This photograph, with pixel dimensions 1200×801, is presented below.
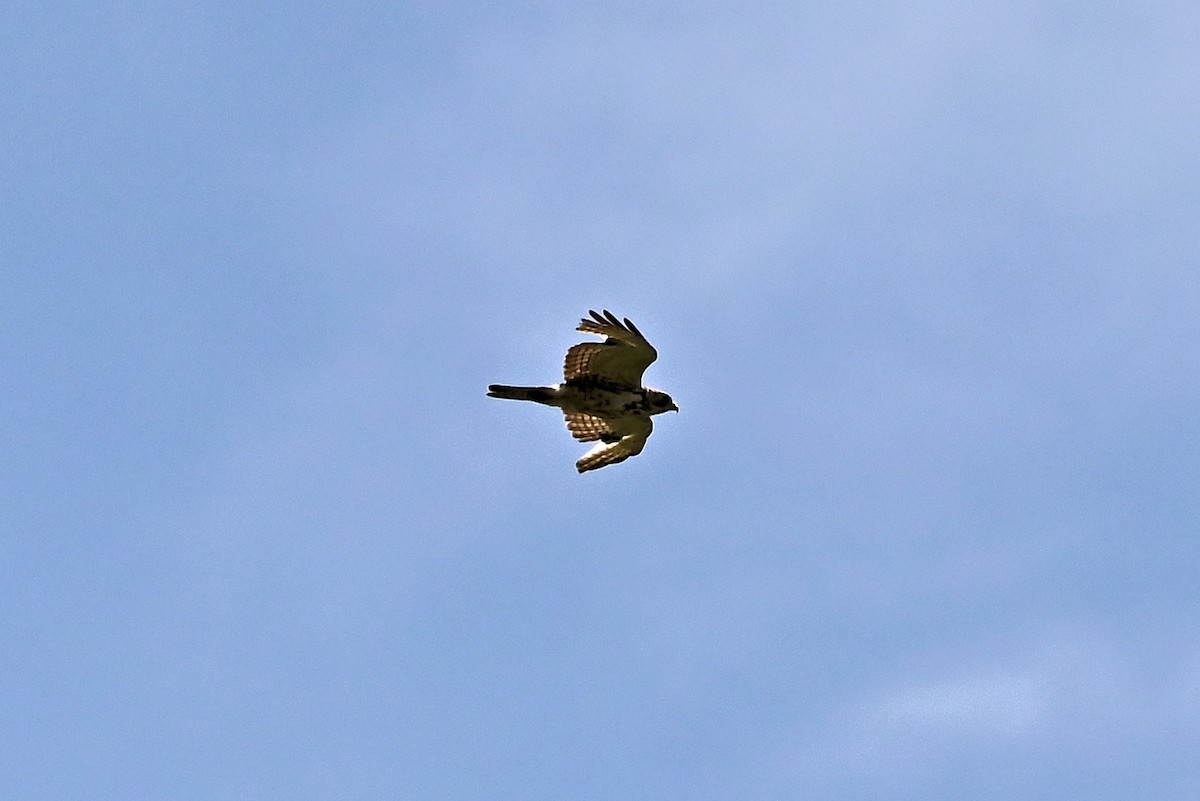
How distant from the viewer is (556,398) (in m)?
38.2

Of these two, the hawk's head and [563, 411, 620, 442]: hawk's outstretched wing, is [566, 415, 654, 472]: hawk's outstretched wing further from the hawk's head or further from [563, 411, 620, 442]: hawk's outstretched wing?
the hawk's head

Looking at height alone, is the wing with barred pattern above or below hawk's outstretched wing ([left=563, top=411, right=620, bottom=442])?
below

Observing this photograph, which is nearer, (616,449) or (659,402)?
(659,402)

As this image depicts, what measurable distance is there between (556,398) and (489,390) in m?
1.47

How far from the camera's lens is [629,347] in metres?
36.9

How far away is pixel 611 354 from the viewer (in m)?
37.2

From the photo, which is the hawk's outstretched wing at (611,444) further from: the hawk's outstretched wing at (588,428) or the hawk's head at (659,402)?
the hawk's head at (659,402)

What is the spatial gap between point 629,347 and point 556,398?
86.2 inches

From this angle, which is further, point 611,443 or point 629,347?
point 611,443

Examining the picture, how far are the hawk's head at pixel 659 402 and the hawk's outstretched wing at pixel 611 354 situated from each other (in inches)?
13.1

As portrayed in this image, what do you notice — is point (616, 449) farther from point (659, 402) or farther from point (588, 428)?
point (659, 402)

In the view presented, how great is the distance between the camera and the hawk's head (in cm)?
3834

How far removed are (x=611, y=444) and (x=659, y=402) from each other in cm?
177

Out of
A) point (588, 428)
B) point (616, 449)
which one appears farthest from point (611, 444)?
point (588, 428)
